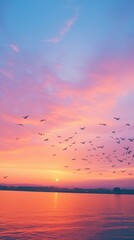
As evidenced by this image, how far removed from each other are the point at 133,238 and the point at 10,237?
62.3ft

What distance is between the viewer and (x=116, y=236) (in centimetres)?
5753

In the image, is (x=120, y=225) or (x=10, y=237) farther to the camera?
(x=120, y=225)

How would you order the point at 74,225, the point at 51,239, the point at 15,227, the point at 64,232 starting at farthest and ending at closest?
the point at 74,225 < the point at 15,227 < the point at 64,232 < the point at 51,239

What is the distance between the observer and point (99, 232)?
61906mm

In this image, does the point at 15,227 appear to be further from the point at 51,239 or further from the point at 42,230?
the point at 51,239

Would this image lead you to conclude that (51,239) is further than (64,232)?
No

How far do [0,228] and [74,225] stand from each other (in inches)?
617

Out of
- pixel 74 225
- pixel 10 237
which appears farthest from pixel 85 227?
pixel 10 237

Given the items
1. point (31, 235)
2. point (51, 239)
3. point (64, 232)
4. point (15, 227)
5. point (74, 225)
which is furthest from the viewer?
point (74, 225)

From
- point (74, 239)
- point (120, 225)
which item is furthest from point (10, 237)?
point (120, 225)

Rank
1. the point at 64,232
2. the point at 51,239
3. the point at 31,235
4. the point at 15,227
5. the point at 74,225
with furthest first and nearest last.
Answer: the point at 74,225 → the point at 15,227 → the point at 64,232 → the point at 31,235 → the point at 51,239

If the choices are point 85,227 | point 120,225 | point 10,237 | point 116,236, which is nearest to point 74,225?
point 85,227

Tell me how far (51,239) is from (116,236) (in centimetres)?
1156

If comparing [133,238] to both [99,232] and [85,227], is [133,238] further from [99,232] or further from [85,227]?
[85,227]
